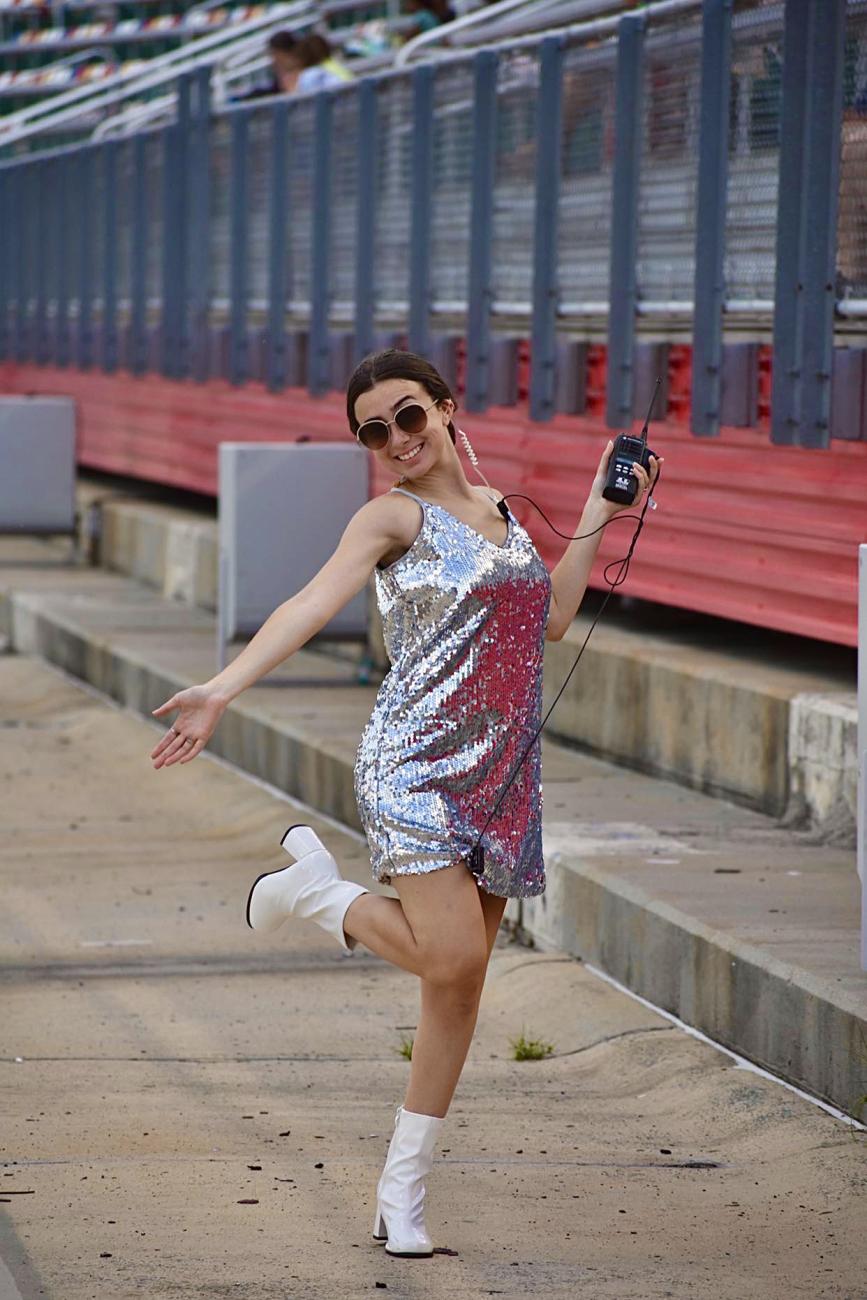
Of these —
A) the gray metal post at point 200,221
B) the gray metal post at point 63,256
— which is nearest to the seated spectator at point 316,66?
the gray metal post at point 200,221

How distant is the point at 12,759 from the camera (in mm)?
11586

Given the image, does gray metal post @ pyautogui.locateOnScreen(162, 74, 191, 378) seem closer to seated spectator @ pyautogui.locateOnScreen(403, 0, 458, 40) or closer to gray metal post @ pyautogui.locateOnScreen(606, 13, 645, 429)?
seated spectator @ pyautogui.locateOnScreen(403, 0, 458, 40)

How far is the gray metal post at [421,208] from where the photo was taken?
11.5 meters

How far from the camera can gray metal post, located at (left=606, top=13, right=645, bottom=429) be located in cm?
931

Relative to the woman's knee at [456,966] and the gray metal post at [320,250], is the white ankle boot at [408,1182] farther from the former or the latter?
the gray metal post at [320,250]

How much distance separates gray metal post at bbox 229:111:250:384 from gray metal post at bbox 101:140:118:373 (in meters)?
3.75

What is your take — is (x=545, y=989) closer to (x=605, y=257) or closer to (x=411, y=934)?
(x=411, y=934)

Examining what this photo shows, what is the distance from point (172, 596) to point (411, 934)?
1152 cm

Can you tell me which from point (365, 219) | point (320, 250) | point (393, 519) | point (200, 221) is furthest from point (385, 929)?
point (200, 221)

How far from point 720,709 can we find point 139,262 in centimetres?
1051

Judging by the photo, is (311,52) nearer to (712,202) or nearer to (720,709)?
(712,202)

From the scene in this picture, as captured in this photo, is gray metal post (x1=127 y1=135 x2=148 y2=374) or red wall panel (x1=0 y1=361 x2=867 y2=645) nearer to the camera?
red wall panel (x1=0 y1=361 x2=867 y2=645)

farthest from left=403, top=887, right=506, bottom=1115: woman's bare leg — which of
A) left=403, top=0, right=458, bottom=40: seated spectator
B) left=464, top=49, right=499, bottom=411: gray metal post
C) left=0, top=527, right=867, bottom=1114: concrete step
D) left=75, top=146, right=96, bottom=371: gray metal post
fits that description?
left=75, top=146, right=96, bottom=371: gray metal post

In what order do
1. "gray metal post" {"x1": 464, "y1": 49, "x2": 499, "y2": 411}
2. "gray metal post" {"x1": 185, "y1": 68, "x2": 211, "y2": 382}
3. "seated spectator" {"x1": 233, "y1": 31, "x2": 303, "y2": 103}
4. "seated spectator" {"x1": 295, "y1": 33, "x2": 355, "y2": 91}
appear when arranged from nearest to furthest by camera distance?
"gray metal post" {"x1": 464, "y1": 49, "x2": 499, "y2": 411} < "seated spectator" {"x1": 295, "y1": 33, "x2": 355, "y2": 91} < "seated spectator" {"x1": 233, "y1": 31, "x2": 303, "y2": 103} < "gray metal post" {"x1": 185, "y1": 68, "x2": 211, "y2": 382}
